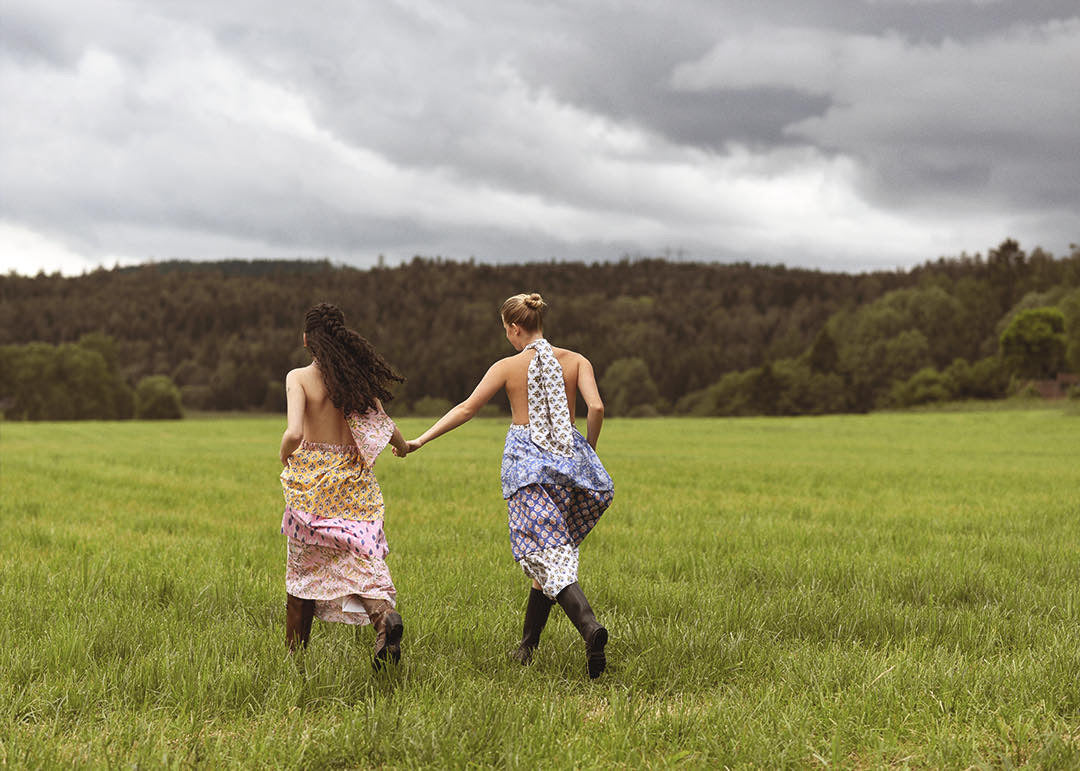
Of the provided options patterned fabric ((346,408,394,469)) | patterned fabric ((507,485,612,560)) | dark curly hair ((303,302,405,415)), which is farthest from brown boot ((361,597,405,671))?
dark curly hair ((303,302,405,415))

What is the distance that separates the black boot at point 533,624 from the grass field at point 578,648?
13cm

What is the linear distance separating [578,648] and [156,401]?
111 meters

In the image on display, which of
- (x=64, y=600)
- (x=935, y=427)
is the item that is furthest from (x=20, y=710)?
(x=935, y=427)

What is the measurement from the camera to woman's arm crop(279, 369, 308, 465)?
16.8 ft

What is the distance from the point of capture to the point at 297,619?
5.48 metres

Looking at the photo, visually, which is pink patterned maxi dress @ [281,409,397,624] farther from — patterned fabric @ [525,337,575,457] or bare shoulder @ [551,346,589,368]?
bare shoulder @ [551,346,589,368]

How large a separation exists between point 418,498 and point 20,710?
38.2 feet

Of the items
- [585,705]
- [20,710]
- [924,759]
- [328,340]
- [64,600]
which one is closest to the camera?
[924,759]

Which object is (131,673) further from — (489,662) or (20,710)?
(489,662)

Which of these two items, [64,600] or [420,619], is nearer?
[420,619]

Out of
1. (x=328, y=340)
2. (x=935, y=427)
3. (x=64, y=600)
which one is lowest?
(x=935, y=427)

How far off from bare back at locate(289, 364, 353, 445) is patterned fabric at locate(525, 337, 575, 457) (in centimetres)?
122

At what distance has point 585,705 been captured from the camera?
187 inches

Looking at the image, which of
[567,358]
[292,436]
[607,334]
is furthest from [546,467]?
[607,334]
